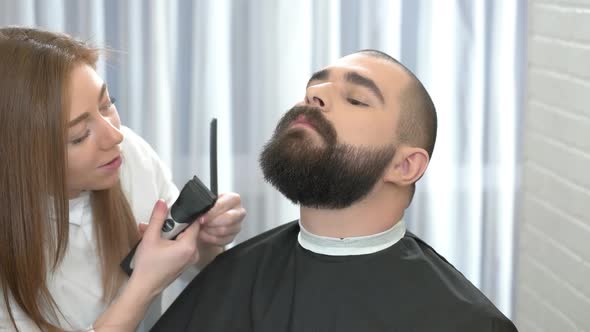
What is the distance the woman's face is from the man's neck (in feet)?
1.14

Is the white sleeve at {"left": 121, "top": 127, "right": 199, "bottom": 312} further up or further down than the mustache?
further down

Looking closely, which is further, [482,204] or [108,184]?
[482,204]

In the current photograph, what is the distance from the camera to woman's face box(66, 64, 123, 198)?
1565mm

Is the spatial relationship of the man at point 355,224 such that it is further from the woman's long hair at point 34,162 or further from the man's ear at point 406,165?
the woman's long hair at point 34,162

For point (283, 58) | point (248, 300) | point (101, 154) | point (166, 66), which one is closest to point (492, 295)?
point (283, 58)

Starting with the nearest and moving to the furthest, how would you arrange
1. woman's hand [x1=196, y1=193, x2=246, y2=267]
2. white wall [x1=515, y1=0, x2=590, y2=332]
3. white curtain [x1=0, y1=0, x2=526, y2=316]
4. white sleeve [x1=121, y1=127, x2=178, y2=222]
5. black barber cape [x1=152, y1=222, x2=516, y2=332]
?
black barber cape [x1=152, y1=222, x2=516, y2=332]
woman's hand [x1=196, y1=193, x2=246, y2=267]
white sleeve [x1=121, y1=127, x2=178, y2=222]
white wall [x1=515, y1=0, x2=590, y2=332]
white curtain [x1=0, y1=0, x2=526, y2=316]

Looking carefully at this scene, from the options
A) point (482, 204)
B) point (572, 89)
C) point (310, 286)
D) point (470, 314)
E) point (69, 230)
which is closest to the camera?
point (470, 314)

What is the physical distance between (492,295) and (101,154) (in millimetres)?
1710

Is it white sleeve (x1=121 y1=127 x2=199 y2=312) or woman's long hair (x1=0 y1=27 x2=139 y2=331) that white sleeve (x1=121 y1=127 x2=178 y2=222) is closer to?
white sleeve (x1=121 y1=127 x2=199 y2=312)

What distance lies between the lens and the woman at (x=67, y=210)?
1545mm

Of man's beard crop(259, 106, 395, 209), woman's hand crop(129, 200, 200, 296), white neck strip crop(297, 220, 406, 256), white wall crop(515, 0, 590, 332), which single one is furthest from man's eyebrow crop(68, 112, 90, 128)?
white wall crop(515, 0, 590, 332)

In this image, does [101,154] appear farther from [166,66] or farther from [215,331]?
[166,66]

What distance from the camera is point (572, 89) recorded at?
213cm

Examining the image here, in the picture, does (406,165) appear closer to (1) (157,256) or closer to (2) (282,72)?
(1) (157,256)
